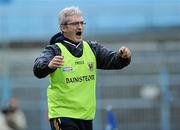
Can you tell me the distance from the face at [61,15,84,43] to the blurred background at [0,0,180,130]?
789cm

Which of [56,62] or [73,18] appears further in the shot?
[73,18]

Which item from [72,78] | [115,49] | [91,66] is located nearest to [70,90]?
[72,78]

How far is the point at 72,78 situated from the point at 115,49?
34.6 feet

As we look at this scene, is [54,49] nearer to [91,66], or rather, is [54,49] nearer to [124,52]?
[91,66]

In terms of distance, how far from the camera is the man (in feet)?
21.2

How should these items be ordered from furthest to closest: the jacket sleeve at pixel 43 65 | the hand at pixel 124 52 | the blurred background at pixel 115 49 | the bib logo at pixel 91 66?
1. the blurred background at pixel 115 49
2. the bib logo at pixel 91 66
3. the hand at pixel 124 52
4. the jacket sleeve at pixel 43 65

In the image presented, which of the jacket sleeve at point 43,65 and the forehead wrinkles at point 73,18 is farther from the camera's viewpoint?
the forehead wrinkles at point 73,18

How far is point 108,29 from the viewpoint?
1836cm

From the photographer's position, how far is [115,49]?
55.7 ft

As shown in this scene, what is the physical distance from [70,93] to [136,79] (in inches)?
387

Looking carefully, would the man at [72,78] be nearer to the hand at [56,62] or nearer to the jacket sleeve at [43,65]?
the jacket sleeve at [43,65]

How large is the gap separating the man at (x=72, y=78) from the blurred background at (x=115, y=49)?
25.7 ft

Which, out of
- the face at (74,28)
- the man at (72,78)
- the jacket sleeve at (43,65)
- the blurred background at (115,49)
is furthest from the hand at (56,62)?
the blurred background at (115,49)

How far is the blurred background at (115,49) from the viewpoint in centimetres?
1606
